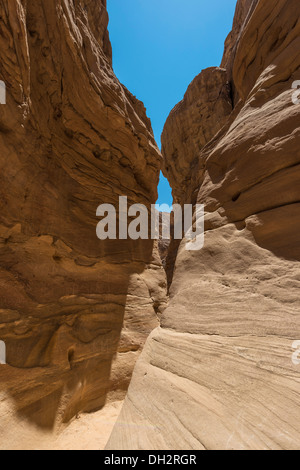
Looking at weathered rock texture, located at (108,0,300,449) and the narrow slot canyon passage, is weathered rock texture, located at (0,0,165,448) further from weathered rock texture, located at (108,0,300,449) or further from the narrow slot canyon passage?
weathered rock texture, located at (108,0,300,449)

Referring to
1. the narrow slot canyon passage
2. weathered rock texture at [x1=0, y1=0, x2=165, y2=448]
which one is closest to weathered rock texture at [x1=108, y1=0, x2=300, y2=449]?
the narrow slot canyon passage

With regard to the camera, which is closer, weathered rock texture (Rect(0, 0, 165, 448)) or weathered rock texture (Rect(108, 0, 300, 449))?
weathered rock texture (Rect(108, 0, 300, 449))

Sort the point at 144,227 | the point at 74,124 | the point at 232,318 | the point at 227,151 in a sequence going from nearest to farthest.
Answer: the point at 232,318, the point at 227,151, the point at 74,124, the point at 144,227

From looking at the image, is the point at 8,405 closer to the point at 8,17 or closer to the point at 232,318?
the point at 232,318

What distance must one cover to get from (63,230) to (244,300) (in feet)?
16.0

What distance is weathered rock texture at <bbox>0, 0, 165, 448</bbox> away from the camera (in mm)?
4523

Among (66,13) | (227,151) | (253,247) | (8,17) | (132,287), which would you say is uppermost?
(66,13)

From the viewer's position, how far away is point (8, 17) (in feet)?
14.8

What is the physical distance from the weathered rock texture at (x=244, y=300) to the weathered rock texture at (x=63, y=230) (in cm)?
290

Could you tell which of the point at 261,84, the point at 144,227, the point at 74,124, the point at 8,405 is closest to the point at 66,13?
the point at 74,124

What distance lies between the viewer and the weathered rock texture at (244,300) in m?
1.73

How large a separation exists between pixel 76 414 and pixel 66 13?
9883 mm

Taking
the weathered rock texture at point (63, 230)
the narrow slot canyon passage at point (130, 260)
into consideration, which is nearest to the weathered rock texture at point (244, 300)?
the narrow slot canyon passage at point (130, 260)

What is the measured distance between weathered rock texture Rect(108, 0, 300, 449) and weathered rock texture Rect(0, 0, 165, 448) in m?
2.90
